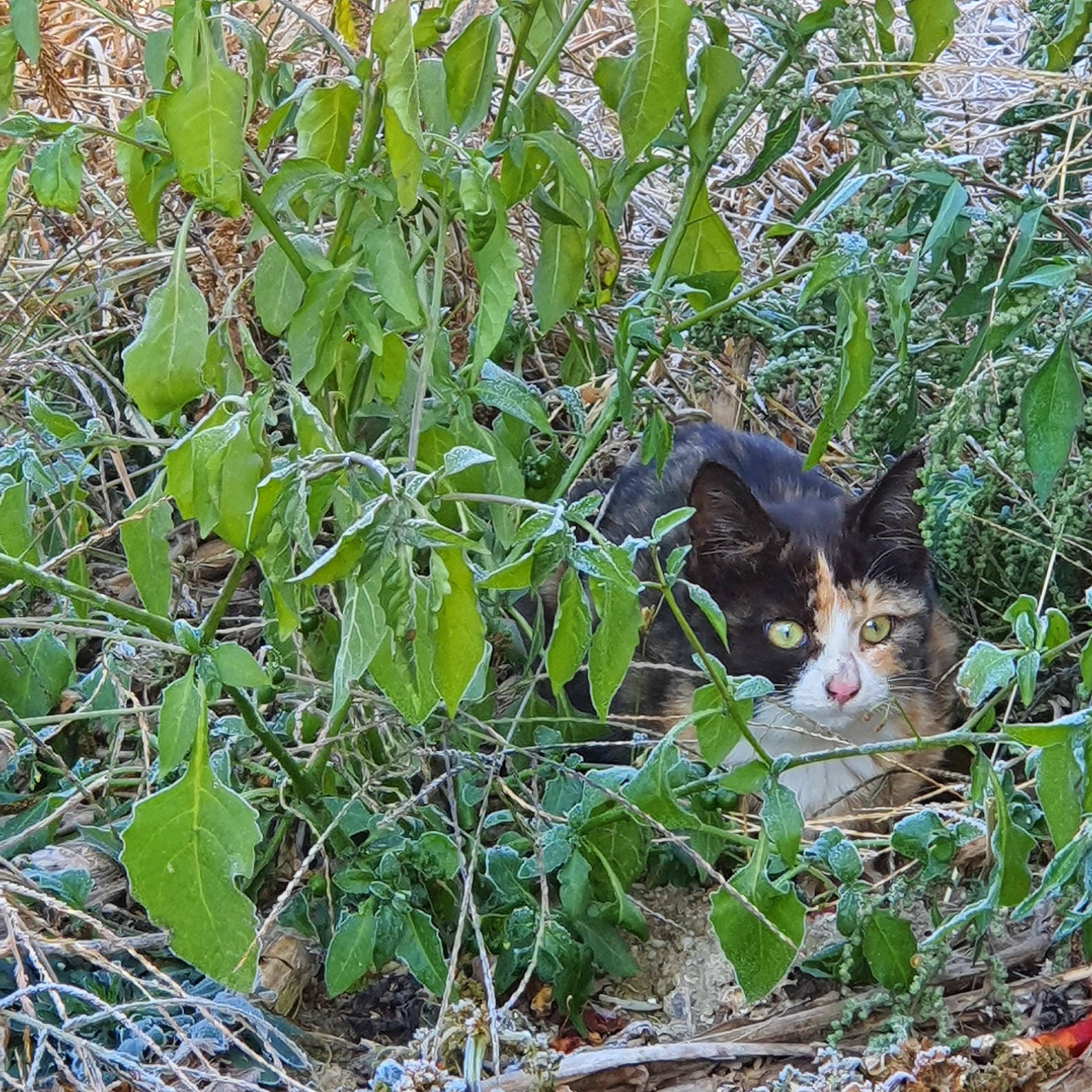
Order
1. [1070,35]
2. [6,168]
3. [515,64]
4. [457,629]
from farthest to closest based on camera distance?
1. [1070,35]
2. [515,64]
3. [6,168]
4. [457,629]

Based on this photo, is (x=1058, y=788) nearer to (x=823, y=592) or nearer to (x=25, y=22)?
(x=823, y=592)

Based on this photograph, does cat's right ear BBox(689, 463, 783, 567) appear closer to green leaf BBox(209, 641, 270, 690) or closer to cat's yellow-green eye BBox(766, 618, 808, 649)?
cat's yellow-green eye BBox(766, 618, 808, 649)

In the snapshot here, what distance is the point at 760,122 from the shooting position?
3.39 meters

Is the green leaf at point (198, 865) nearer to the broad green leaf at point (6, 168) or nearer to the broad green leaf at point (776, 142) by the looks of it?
the broad green leaf at point (6, 168)

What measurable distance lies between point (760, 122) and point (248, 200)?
7.12ft

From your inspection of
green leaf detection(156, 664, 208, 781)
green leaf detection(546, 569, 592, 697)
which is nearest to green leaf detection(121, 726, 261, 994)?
green leaf detection(156, 664, 208, 781)

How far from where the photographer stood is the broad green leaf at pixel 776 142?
1920mm

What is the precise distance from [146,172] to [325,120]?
0.20 m

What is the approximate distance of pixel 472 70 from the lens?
5.09 ft

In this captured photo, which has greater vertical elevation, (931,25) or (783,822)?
(931,25)

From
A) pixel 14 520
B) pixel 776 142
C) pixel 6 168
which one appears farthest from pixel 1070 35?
pixel 14 520

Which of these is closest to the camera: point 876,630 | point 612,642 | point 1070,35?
point 612,642

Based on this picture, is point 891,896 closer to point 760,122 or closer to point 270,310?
point 270,310

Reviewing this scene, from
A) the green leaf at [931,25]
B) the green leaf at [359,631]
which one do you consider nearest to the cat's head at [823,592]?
the green leaf at [931,25]
